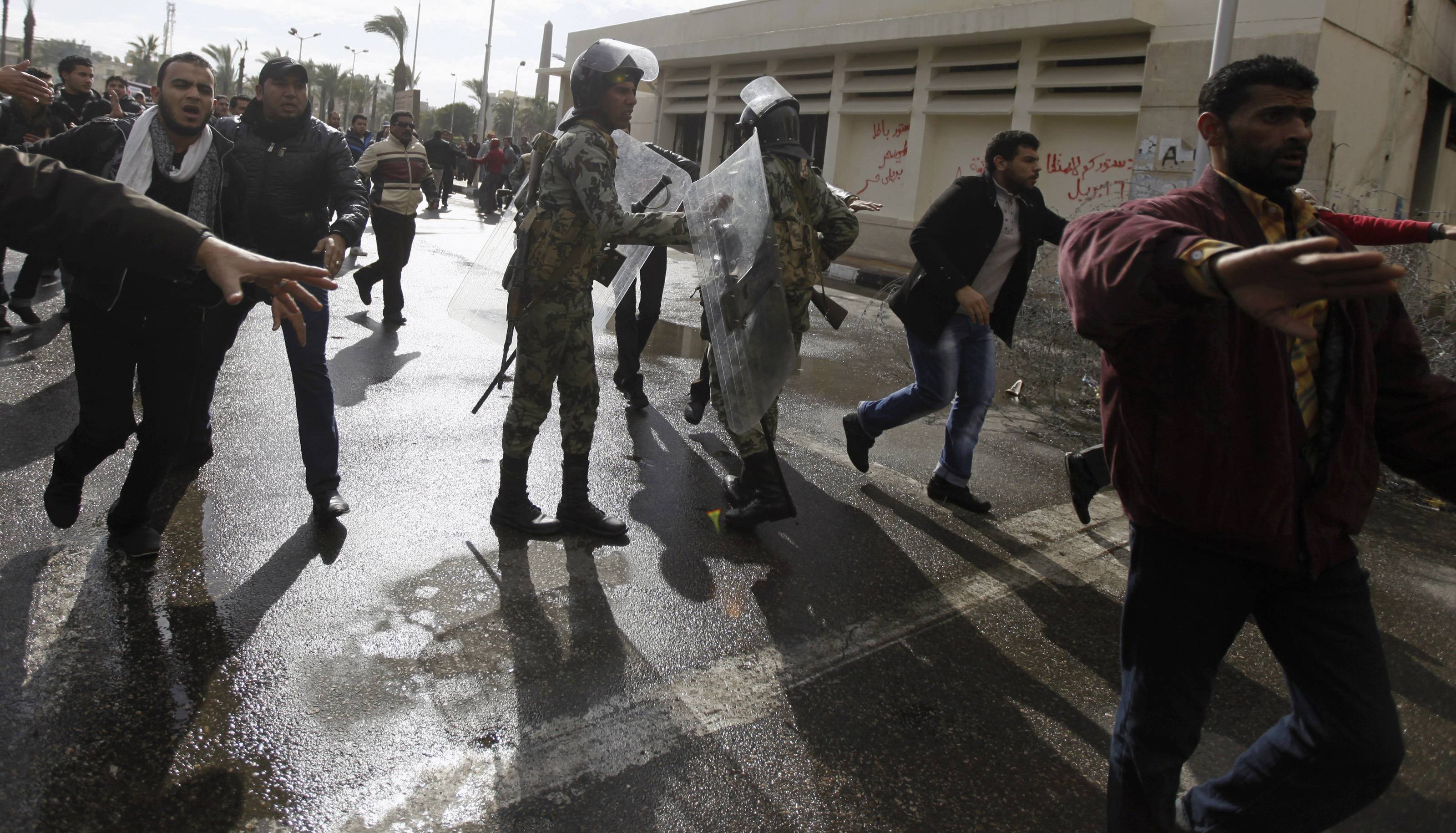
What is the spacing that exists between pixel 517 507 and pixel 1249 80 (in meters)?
2.94

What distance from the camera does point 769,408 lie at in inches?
167

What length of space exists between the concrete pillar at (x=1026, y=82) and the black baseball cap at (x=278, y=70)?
41.6 ft

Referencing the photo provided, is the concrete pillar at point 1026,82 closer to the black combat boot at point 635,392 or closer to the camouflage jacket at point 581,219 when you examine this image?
the black combat boot at point 635,392

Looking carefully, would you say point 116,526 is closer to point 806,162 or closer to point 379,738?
point 379,738

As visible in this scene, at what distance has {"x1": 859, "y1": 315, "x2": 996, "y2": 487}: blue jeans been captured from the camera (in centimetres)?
464

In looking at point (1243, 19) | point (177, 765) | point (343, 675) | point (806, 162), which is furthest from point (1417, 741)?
point (1243, 19)

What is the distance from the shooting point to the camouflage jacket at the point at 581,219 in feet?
12.0

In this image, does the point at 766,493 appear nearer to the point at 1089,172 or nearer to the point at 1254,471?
the point at 1254,471

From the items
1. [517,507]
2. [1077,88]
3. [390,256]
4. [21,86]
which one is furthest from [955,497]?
[1077,88]

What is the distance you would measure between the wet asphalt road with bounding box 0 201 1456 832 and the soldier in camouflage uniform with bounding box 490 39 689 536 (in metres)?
0.23

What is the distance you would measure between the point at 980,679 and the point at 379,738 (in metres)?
1.80

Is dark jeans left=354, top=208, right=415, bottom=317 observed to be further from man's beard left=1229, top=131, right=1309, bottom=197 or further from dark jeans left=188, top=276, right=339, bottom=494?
man's beard left=1229, top=131, right=1309, bottom=197

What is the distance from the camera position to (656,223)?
12.3 ft

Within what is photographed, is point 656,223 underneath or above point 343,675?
above
